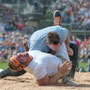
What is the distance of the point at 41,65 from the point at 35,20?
49.0 ft

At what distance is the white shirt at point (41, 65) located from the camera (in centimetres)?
484

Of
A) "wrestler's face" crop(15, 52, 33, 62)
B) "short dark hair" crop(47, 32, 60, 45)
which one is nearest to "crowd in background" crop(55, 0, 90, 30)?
"short dark hair" crop(47, 32, 60, 45)

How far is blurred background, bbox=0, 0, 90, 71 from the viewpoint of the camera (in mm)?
16594

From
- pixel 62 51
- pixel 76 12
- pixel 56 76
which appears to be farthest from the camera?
pixel 76 12

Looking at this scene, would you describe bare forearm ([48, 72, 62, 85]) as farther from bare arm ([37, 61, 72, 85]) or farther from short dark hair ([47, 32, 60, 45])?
short dark hair ([47, 32, 60, 45])

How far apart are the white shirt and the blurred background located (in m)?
9.45

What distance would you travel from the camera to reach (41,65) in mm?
4828

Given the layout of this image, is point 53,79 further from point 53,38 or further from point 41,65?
point 53,38

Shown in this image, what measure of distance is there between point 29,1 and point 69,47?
57.3 feet

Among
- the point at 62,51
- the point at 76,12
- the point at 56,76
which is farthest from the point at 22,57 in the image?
the point at 76,12

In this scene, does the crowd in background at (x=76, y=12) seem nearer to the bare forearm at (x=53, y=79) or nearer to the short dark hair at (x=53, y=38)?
the bare forearm at (x=53, y=79)

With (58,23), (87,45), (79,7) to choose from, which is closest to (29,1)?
(79,7)

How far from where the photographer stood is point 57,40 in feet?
15.9

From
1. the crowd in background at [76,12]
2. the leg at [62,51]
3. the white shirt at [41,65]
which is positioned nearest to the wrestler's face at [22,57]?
the white shirt at [41,65]
